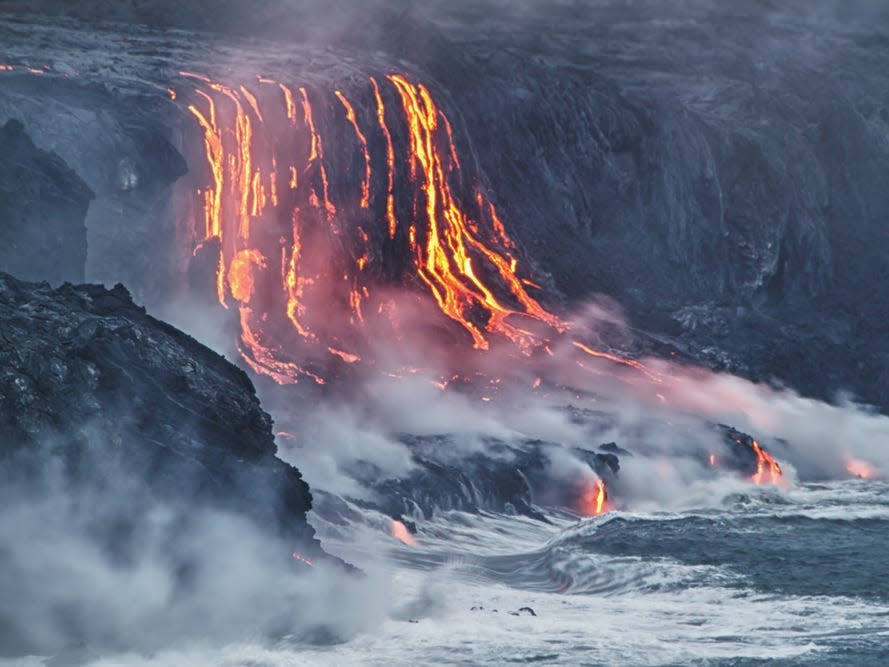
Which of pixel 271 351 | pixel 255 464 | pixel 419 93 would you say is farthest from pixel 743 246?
pixel 255 464

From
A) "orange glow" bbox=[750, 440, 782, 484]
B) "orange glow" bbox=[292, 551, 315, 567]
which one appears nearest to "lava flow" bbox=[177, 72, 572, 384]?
"orange glow" bbox=[750, 440, 782, 484]

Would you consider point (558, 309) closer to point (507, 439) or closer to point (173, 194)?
point (507, 439)

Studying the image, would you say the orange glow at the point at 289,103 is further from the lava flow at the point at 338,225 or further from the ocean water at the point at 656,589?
the ocean water at the point at 656,589

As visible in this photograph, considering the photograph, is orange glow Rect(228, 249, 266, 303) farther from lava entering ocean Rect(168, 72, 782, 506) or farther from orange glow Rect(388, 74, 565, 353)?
orange glow Rect(388, 74, 565, 353)

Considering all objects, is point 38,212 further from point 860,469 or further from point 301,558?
point 860,469

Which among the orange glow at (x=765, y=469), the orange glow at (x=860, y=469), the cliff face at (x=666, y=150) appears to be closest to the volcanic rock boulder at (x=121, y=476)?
the orange glow at (x=765, y=469)
